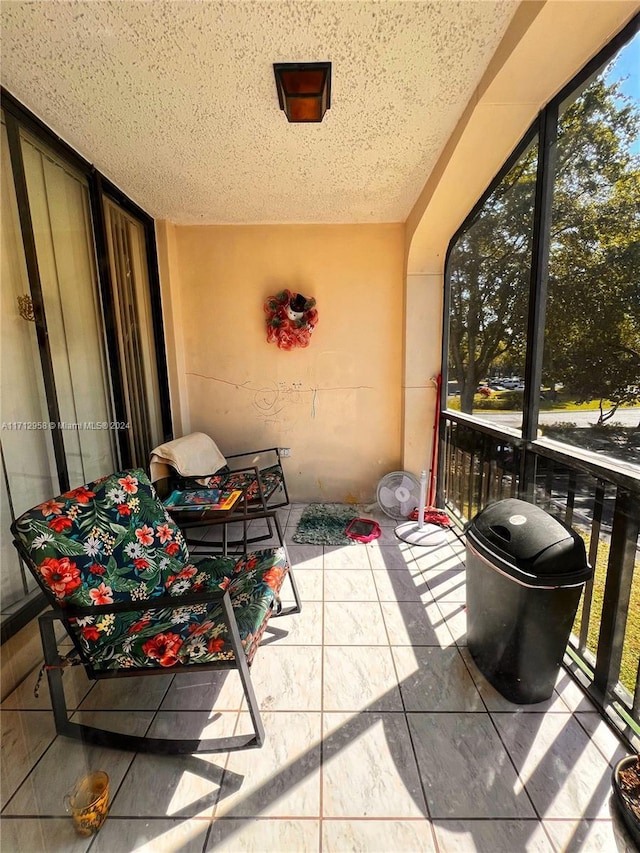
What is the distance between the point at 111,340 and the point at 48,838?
2.38 m

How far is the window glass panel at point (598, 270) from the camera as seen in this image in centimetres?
129

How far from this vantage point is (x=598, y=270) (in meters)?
1.43

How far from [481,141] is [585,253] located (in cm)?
90

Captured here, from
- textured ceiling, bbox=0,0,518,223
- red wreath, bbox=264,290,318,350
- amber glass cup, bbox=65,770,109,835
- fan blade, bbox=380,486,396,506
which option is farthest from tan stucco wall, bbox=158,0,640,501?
amber glass cup, bbox=65,770,109,835

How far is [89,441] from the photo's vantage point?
88.7 inches

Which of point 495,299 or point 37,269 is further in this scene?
point 495,299

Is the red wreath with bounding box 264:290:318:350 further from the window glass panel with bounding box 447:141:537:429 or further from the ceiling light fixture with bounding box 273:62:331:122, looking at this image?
the ceiling light fixture with bounding box 273:62:331:122

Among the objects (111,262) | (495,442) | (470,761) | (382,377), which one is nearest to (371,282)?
(382,377)

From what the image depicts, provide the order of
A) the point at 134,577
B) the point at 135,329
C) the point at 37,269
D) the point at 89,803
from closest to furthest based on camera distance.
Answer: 1. the point at 89,803
2. the point at 134,577
3. the point at 37,269
4. the point at 135,329

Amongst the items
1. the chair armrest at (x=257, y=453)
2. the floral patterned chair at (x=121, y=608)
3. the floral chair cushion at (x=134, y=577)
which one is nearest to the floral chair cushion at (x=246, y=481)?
the chair armrest at (x=257, y=453)

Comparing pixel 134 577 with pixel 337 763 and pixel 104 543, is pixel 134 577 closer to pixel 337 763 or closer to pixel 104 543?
pixel 104 543

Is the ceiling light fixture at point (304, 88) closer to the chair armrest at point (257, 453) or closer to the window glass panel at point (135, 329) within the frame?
the window glass panel at point (135, 329)

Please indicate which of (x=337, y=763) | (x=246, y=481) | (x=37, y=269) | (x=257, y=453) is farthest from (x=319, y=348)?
(x=337, y=763)

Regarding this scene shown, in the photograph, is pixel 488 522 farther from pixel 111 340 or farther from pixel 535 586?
pixel 111 340
